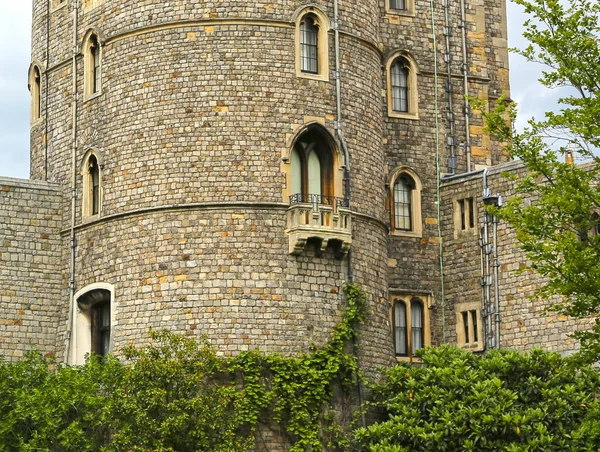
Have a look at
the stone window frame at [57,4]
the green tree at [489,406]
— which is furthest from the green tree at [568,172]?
the stone window frame at [57,4]

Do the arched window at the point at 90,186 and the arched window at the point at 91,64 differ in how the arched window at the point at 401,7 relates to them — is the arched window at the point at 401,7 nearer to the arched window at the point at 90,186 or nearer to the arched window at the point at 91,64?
the arched window at the point at 91,64

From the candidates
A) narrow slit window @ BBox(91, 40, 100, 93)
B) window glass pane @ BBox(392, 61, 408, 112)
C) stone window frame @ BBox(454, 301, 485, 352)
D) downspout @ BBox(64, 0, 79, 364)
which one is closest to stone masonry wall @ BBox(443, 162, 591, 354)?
stone window frame @ BBox(454, 301, 485, 352)

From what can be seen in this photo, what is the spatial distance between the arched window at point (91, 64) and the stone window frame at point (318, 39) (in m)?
5.72

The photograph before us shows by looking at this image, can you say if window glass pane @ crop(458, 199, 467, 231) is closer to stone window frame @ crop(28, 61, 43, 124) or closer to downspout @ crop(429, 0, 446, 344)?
downspout @ crop(429, 0, 446, 344)

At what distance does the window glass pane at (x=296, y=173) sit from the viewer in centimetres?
3837

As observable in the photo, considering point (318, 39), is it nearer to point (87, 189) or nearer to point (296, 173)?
point (296, 173)

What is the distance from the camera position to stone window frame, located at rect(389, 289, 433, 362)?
136ft

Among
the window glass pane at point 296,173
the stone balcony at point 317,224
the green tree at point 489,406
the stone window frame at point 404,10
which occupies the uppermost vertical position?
the stone window frame at point 404,10

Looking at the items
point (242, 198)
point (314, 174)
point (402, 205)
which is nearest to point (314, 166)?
point (314, 174)

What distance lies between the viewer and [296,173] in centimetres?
3853

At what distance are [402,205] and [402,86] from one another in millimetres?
3701

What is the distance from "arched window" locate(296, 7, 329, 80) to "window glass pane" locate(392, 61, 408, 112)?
4.80 meters

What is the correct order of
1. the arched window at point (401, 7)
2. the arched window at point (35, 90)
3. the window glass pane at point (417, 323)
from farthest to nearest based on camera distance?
the arched window at point (401, 7) < the arched window at point (35, 90) < the window glass pane at point (417, 323)

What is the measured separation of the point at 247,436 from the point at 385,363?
16.3 ft
